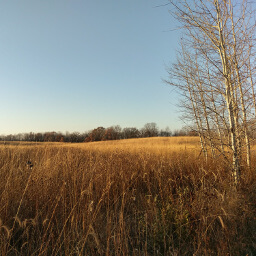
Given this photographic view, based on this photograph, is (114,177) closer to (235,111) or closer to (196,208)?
(196,208)

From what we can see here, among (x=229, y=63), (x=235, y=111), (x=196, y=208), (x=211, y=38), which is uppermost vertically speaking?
(x=211, y=38)

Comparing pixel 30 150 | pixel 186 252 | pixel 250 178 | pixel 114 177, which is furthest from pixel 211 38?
pixel 30 150

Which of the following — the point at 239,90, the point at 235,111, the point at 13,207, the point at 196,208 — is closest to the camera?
the point at 13,207

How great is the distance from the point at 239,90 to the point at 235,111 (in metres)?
1.56

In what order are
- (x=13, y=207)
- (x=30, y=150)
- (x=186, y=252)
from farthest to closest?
(x=30, y=150) → (x=13, y=207) → (x=186, y=252)

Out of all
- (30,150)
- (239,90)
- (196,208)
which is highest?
(239,90)

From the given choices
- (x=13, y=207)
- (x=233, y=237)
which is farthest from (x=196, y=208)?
(x=13, y=207)

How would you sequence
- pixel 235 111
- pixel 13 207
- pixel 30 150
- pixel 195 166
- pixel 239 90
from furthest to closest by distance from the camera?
pixel 30 150, pixel 195 166, pixel 239 90, pixel 235 111, pixel 13 207

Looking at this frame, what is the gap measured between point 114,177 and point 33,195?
1.92 metres

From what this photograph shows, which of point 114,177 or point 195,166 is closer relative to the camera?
point 114,177

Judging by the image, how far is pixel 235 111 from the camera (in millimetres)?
4270

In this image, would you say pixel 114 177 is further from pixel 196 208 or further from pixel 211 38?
pixel 211 38

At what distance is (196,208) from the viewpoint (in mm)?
2961

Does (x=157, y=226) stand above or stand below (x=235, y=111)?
below
